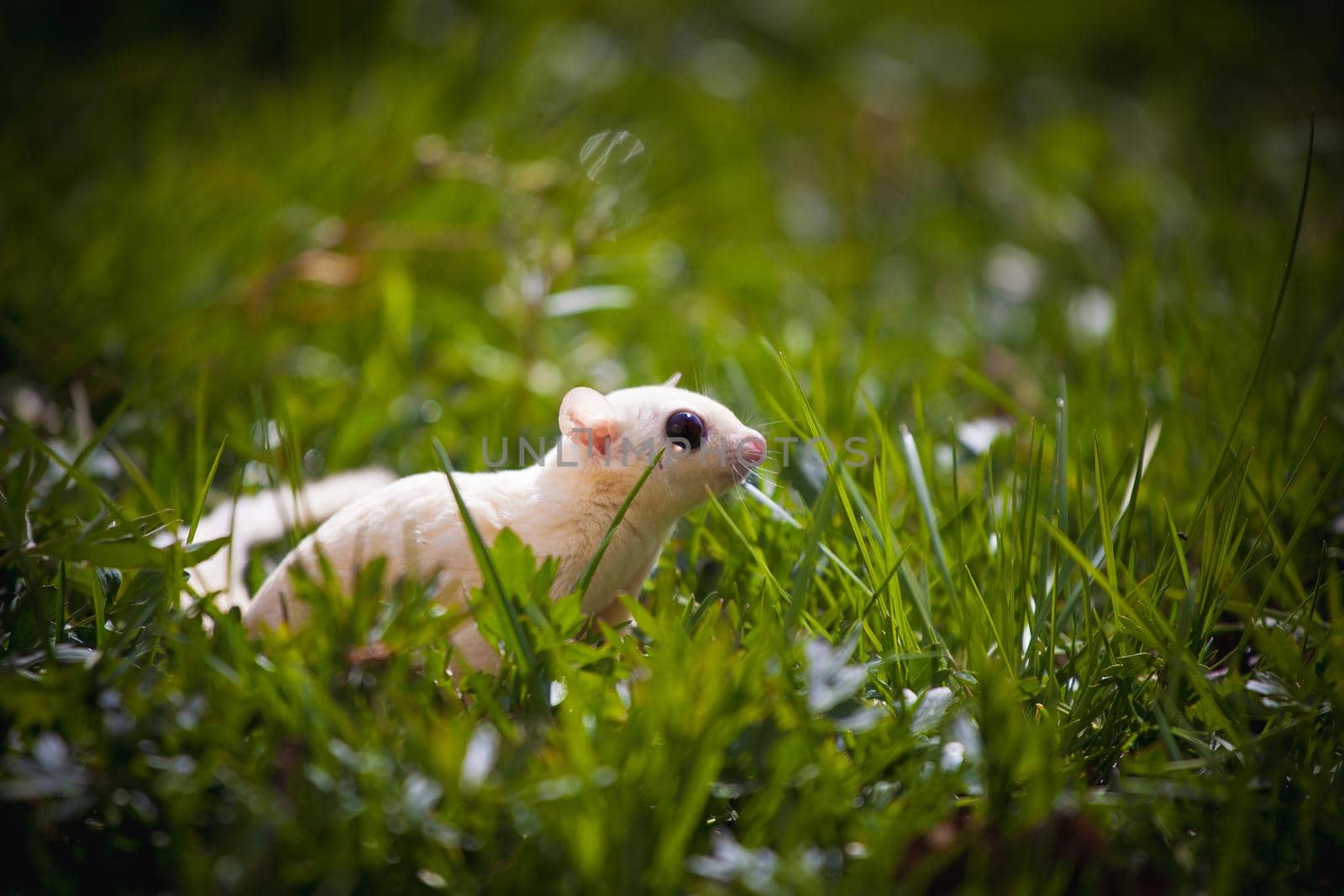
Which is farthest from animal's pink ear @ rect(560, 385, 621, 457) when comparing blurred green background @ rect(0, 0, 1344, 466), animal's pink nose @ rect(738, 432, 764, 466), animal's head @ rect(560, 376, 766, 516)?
blurred green background @ rect(0, 0, 1344, 466)

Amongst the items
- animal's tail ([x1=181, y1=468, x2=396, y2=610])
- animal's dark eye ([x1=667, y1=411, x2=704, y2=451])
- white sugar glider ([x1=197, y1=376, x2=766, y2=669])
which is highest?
animal's dark eye ([x1=667, y1=411, x2=704, y2=451])

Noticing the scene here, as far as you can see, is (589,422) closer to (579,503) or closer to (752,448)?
(579,503)

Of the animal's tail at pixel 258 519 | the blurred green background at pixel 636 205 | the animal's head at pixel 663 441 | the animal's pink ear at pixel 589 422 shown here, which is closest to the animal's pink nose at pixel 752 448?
the animal's head at pixel 663 441

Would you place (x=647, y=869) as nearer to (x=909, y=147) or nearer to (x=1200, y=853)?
(x=1200, y=853)

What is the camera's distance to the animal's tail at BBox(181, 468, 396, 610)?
138 centimetres

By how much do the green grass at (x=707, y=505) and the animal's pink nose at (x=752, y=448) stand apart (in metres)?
0.10

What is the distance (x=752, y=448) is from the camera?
4.21 ft

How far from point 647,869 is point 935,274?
8.52ft

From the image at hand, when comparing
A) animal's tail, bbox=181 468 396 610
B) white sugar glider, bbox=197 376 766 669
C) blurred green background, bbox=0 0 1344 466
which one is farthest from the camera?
blurred green background, bbox=0 0 1344 466

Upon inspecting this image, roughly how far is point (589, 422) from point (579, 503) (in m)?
0.11

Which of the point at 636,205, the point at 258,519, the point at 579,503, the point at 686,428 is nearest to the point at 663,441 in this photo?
the point at 686,428

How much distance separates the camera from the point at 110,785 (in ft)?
2.85

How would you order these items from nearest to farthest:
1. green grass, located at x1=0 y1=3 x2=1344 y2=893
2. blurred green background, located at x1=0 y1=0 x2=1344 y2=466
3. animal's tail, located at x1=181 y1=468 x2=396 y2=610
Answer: green grass, located at x1=0 y1=3 x2=1344 y2=893
animal's tail, located at x1=181 y1=468 x2=396 y2=610
blurred green background, located at x1=0 y1=0 x2=1344 y2=466

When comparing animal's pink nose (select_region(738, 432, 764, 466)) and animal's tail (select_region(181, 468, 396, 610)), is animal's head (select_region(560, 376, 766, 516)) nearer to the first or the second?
animal's pink nose (select_region(738, 432, 764, 466))
